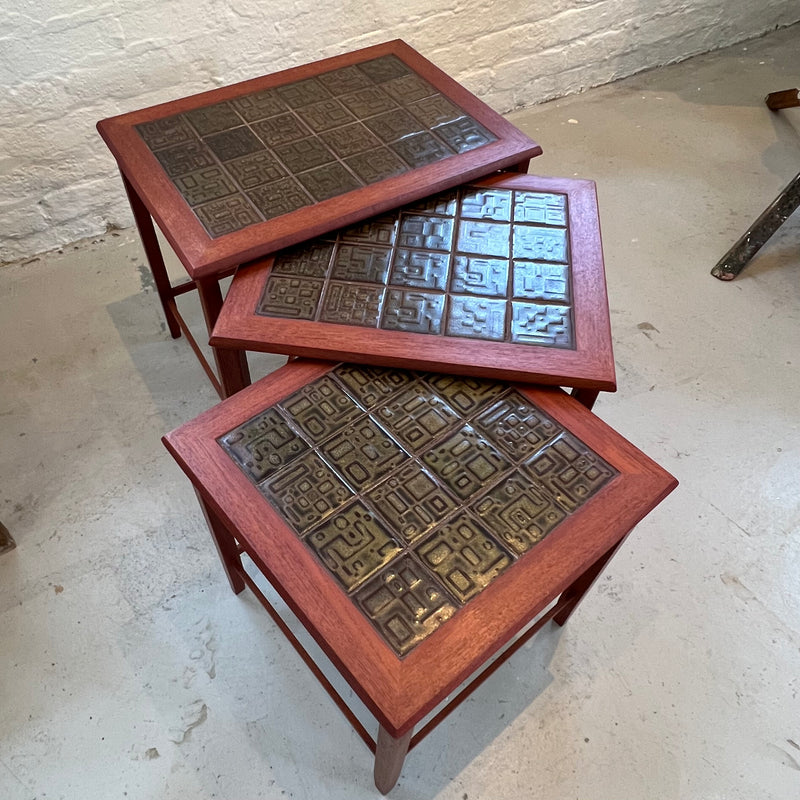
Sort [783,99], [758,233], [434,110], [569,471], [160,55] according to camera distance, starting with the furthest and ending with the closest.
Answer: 1. [783,99]
2. [758,233]
3. [160,55]
4. [434,110]
5. [569,471]

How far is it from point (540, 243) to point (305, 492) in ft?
1.94

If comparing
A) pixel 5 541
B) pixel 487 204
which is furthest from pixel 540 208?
pixel 5 541

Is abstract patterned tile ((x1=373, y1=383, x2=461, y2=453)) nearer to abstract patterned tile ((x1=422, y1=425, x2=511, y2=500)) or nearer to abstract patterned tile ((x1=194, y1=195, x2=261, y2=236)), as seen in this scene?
abstract patterned tile ((x1=422, y1=425, x2=511, y2=500))

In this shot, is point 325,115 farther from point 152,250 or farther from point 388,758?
point 388,758

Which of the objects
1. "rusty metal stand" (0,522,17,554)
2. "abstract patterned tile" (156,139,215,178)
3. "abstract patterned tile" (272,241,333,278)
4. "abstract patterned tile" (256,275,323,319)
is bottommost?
"rusty metal stand" (0,522,17,554)

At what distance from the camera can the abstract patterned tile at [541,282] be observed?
104 centimetres

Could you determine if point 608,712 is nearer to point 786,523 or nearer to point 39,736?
point 786,523

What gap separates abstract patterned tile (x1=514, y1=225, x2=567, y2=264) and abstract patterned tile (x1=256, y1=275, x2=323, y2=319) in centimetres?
34

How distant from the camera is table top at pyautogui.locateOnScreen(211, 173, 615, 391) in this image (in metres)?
0.95

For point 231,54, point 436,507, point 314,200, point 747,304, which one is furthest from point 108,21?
point 747,304

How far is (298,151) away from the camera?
1176 millimetres

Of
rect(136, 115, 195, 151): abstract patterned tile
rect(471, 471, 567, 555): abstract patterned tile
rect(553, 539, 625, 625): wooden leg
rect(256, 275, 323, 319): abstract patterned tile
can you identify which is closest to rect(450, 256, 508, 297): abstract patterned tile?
rect(256, 275, 323, 319): abstract patterned tile

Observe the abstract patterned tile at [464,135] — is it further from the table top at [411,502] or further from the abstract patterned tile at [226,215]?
the table top at [411,502]

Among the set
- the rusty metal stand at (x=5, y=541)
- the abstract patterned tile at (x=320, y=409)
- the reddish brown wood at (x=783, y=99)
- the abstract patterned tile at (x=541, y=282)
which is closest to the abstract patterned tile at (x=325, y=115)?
the abstract patterned tile at (x=541, y=282)
